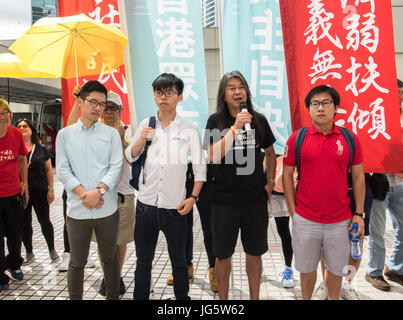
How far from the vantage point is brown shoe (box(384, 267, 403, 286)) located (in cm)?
325

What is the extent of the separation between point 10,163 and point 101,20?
6.44 ft

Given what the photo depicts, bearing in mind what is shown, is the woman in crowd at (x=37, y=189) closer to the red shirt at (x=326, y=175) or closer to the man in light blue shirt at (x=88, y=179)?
the man in light blue shirt at (x=88, y=179)

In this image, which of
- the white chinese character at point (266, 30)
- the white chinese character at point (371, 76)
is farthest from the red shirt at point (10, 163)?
the white chinese character at point (371, 76)

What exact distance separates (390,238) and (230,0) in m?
4.44

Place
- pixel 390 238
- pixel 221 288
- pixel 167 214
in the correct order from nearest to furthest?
pixel 167 214 → pixel 221 288 → pixel 390 238

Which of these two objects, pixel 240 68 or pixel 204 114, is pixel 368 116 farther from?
pixel 204 114

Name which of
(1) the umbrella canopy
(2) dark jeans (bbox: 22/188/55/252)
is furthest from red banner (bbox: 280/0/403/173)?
(2) dark jeans (bbox: 22/188/55/252)

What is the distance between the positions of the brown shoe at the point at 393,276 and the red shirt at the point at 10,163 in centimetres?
448

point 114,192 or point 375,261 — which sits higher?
point 114,192

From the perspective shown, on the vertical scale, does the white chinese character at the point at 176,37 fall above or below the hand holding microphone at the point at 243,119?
above

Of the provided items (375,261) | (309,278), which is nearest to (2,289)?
(309,278)

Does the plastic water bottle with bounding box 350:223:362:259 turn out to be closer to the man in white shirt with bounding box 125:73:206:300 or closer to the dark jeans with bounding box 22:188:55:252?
the man in white shirt with bounding box 125:73:206:300

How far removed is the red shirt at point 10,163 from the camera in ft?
10.5

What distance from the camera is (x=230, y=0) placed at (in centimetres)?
298
